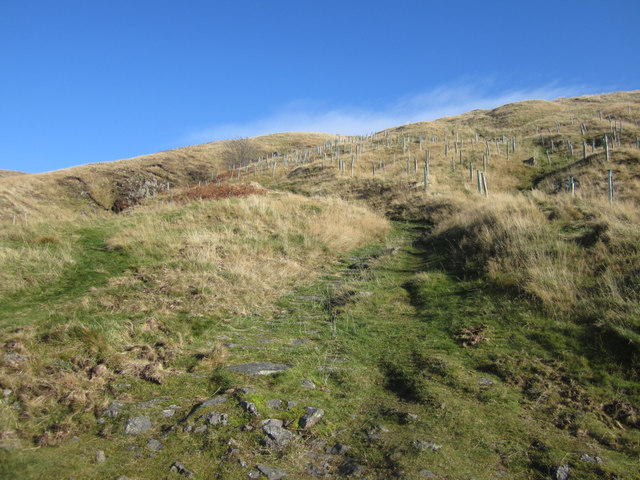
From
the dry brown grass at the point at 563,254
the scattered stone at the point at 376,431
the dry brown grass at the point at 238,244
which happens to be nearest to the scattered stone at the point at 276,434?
the scattered stone at the point at 376,431

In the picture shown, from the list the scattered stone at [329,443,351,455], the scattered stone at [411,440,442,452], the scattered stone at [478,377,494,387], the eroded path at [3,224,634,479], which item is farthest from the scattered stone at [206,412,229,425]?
the scattered stone at [478,377,494,387]

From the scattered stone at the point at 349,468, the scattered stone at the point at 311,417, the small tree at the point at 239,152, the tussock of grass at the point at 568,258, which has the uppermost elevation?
the small tree at the point at 239,152

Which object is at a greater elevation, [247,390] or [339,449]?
[247,390]

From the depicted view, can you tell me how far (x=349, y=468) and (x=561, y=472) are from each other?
5.73 ft

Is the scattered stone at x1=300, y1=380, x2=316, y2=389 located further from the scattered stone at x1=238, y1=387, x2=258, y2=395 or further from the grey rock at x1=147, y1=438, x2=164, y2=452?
the grey rock at x1=147, y1=438, x2=164, y2=452

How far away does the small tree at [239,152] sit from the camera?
71.4 m

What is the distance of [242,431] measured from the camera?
371 cm

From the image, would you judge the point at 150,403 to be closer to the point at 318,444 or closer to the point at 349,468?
the point at 318,444

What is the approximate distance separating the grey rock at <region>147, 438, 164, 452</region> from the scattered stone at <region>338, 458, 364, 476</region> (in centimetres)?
159

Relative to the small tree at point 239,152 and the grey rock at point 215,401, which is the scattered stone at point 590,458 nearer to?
the grey rock at point 215,401

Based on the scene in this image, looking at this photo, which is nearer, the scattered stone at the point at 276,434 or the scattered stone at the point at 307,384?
the scattered stone at the point at 276,434

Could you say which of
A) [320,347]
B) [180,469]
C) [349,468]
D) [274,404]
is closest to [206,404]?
[274,404]

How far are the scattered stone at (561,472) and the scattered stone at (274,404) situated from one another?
258 centimetres

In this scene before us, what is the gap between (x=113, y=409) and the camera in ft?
12.9
